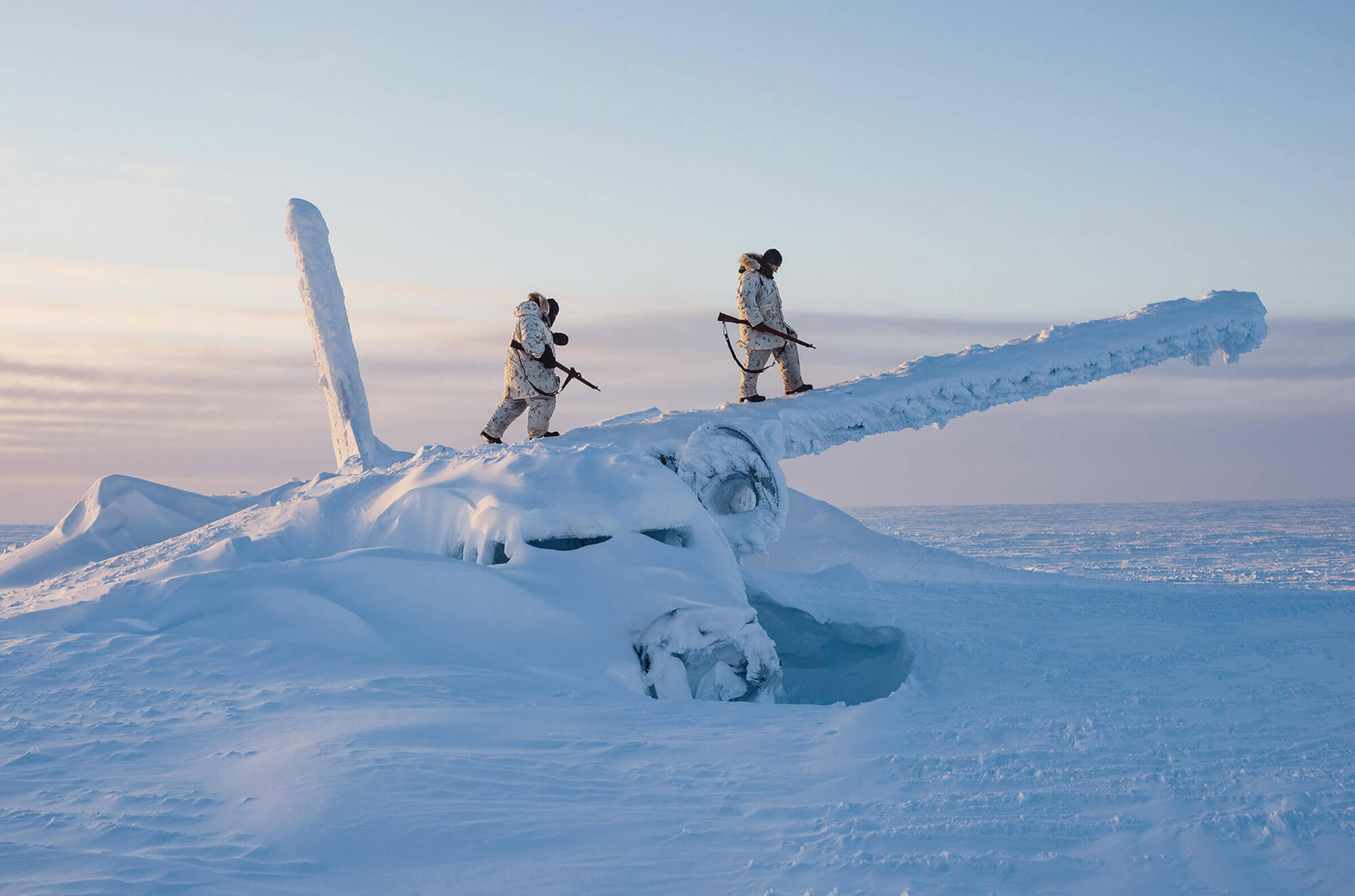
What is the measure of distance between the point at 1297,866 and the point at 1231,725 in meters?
2.16

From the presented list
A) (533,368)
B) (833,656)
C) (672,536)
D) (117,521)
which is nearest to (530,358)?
(533,368)

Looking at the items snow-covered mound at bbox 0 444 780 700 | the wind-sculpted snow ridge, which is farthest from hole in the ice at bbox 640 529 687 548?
the wind-sculpted snow ridge

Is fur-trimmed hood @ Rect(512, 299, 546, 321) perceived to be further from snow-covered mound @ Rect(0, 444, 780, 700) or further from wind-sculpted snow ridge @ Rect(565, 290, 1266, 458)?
snow-covered mound @ Rect(0, 444, 780, 700)

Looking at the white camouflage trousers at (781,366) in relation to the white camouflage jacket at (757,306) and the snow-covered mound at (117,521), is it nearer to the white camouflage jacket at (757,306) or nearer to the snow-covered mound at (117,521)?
the white camouflage jacket at (757,306)

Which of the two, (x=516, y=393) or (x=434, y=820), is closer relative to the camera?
(x=434, y=820)

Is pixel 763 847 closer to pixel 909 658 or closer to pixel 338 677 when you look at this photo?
pixel 338 677

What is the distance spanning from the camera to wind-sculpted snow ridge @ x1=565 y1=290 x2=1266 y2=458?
33.4 feet

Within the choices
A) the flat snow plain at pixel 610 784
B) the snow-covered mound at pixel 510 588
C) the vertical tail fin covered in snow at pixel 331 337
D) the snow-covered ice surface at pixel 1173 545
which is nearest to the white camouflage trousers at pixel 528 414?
the vertical tail fin covered in snow at pixel 331 337

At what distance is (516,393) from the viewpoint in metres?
10.5

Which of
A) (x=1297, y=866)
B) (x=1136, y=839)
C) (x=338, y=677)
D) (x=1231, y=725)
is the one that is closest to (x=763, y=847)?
(x=1136, y=839)

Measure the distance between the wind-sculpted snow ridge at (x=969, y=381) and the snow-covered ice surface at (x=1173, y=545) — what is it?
3880 mm

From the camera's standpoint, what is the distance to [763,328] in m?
10.9

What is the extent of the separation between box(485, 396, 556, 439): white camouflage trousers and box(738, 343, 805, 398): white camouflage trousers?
7.61 feet

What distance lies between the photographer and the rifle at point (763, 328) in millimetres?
10844
